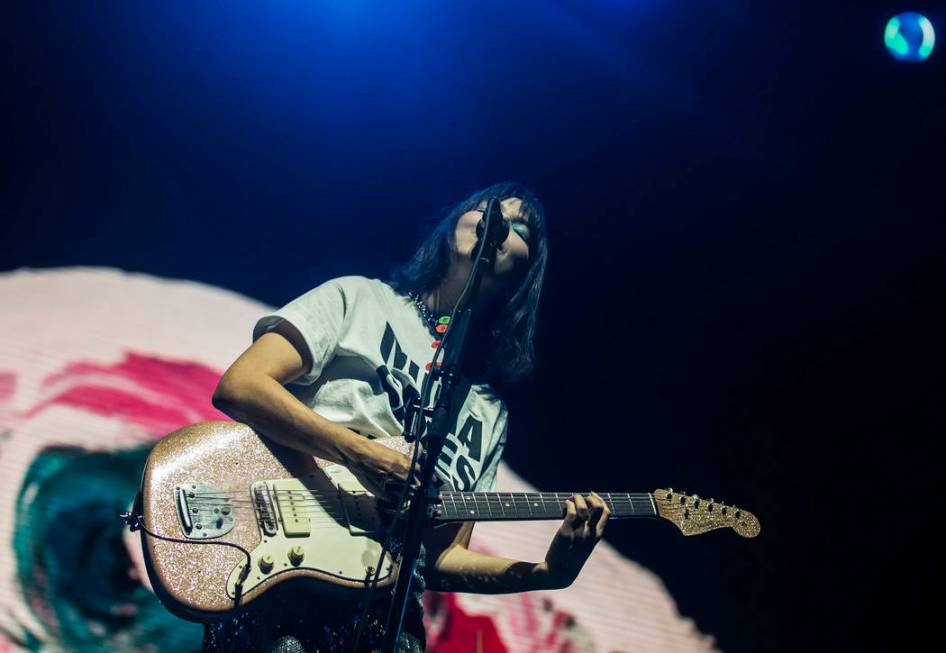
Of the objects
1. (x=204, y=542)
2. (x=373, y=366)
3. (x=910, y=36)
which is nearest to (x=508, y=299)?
(x=373, y=366)

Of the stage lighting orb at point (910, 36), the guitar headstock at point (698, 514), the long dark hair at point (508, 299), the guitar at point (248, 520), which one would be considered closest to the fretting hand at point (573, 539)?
the guitar at point (248, 520)

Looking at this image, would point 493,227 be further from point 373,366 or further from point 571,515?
point 571,515

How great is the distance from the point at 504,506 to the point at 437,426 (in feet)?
2.18

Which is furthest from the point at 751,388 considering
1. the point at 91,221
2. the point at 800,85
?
the point at 91,221

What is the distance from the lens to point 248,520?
184 centimetres

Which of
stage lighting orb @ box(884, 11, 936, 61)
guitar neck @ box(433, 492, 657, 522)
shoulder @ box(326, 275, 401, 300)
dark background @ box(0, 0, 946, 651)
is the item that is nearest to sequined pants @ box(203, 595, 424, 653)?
guitar neck @ box(433, 492, 657, 522)

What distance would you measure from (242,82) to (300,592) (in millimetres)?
1802

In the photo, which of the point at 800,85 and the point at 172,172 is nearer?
the point at 172,172

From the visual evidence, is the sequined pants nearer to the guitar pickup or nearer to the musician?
the musician

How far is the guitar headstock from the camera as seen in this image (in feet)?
8.70

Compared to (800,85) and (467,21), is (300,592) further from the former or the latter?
(800,85)

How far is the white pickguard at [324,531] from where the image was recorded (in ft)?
6.00

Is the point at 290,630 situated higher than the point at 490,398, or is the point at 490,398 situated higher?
the point at 490,398

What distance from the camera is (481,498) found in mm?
2221
